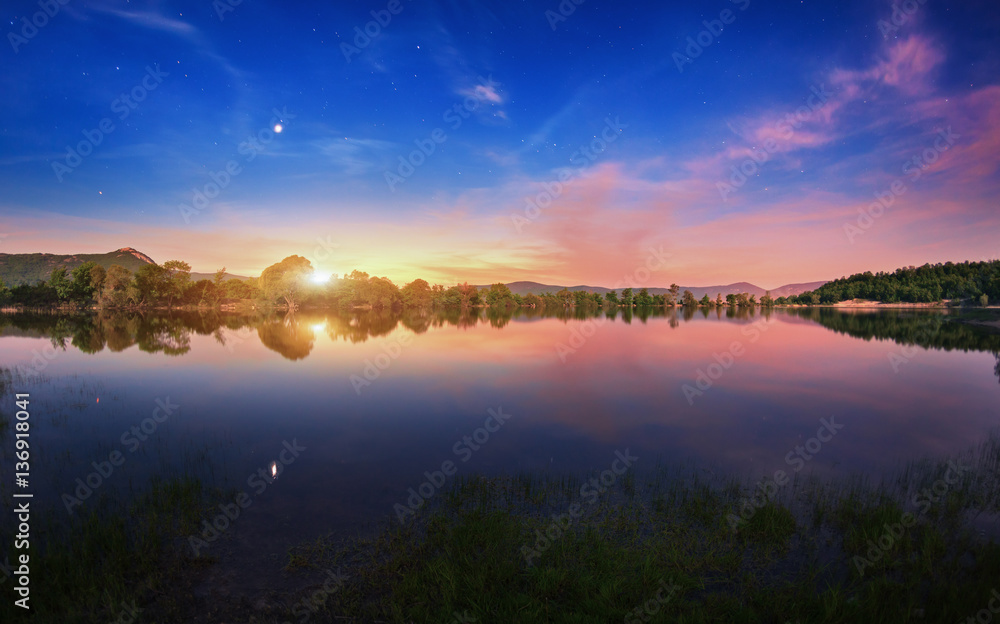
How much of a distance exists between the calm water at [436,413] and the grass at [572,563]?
157 cm

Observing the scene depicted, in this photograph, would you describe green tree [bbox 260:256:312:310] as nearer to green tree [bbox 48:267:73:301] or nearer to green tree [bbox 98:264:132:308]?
green tree [bbox 98:264:132:308]

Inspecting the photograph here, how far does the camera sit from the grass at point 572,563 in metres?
5.61

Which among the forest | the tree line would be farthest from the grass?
the tree line

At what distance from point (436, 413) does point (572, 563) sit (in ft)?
38.0

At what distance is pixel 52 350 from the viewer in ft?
104

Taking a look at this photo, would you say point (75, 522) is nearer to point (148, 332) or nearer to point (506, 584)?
point (506, 584)

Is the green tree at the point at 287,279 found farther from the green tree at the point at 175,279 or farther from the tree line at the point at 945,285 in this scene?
the tree line at the point at 945,285

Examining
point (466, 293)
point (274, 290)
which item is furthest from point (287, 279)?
point (466, 293)

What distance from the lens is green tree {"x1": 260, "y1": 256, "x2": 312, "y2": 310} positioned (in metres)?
102

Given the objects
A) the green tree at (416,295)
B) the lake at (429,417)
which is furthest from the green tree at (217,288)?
the lake at (429,417)

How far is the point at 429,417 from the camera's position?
17.0 meters

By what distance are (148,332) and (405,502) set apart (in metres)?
55.2

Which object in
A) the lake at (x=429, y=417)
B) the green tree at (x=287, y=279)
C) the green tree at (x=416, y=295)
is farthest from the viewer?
the green tree at (x=416, y=295)

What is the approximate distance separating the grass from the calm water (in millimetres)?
1565
